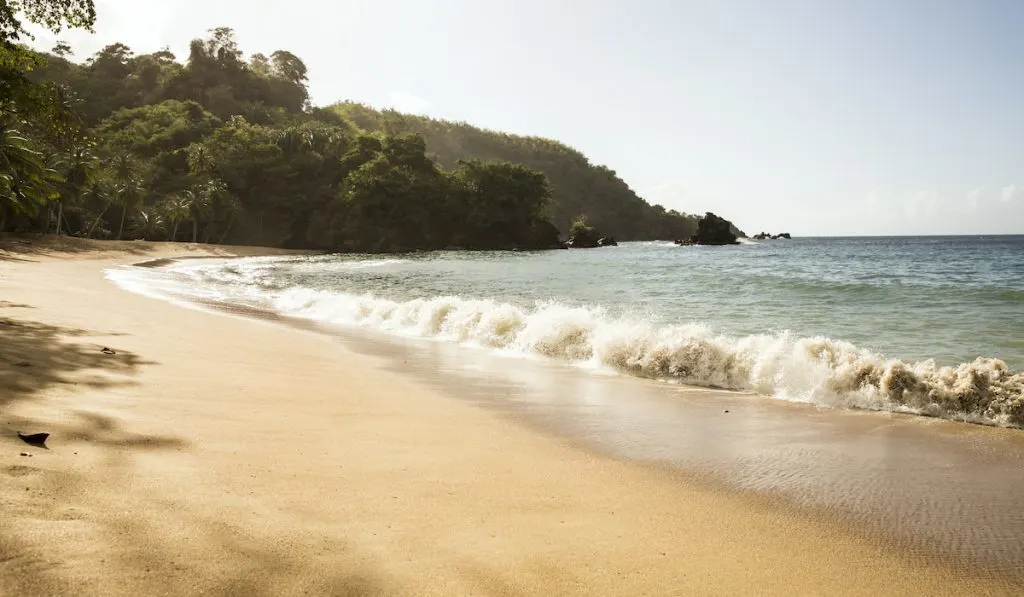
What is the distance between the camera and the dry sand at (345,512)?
2275mm

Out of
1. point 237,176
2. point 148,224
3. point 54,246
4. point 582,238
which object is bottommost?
point 54,246

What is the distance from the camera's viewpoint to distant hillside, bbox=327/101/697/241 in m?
146

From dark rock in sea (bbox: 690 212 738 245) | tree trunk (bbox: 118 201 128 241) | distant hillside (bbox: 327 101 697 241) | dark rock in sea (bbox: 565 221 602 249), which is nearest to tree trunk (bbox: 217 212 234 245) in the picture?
tree trunk (bbox: 118 201 128 241)

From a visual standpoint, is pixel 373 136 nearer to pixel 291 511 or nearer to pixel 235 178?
pixel 235 178

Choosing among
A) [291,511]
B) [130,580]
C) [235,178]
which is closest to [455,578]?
[291,511]

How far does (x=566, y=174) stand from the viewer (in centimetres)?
15475

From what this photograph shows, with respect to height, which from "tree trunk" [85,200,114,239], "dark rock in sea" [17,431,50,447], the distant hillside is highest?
the distant hillside

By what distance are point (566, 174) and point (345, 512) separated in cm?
15627

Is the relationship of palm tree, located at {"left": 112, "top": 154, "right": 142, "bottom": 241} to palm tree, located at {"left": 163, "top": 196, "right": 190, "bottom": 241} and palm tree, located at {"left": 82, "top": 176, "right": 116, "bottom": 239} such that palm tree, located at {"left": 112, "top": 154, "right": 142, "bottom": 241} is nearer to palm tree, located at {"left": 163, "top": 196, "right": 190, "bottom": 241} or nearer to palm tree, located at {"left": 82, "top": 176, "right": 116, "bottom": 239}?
palm tree, located at {"left": 82, "top": 176, "right": 116, "bottom": 239}

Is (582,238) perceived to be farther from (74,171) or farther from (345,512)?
(345,512)

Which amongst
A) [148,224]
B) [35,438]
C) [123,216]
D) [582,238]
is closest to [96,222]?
[123,216]

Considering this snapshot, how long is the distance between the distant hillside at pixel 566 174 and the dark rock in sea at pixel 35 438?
13587 centimetres

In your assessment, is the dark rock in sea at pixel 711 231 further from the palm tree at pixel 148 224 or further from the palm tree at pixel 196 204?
the palm tree at pixel 148 224

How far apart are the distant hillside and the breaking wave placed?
12754cm
